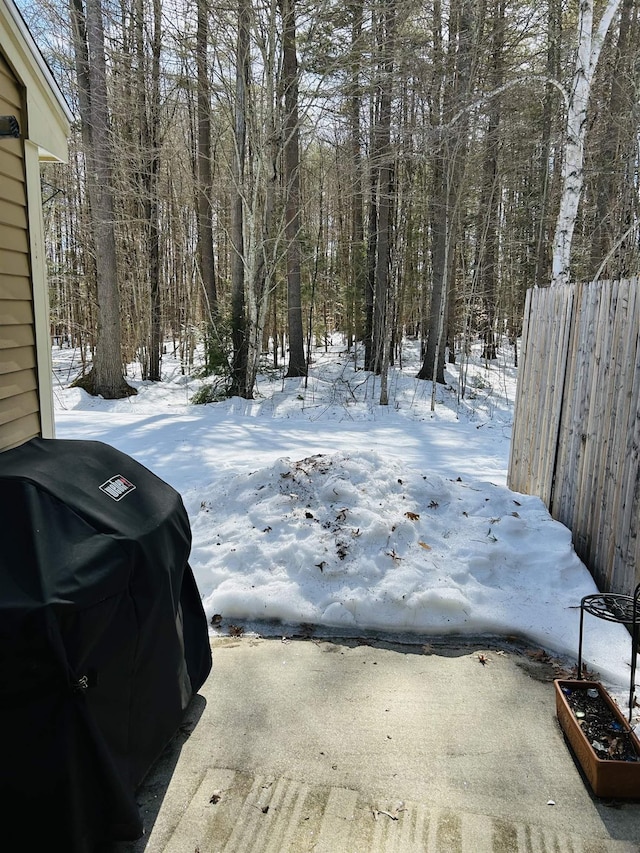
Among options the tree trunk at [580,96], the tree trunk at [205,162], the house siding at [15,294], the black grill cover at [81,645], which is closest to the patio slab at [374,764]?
the black grill cover at [81,645]

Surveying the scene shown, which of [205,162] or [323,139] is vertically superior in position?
[323,139]

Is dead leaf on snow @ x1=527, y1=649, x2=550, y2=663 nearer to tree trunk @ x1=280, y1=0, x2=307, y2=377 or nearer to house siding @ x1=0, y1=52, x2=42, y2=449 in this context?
house siding @ x1=0, y1=52, x2=42, y2=449

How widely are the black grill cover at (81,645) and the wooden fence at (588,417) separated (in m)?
2.55

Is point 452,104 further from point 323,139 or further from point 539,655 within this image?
Result: point 539,655

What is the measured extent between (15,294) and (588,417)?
3.47m

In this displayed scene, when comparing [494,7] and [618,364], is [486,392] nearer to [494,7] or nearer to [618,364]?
[494,7]

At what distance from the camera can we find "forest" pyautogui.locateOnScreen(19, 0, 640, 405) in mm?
9961

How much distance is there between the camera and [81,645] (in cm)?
158

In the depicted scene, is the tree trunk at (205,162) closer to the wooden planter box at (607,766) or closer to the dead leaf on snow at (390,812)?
the wooden planter box at (607,766)

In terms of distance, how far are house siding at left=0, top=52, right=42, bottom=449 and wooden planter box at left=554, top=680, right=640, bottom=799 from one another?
2827 mm

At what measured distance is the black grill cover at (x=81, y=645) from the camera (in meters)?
1.49

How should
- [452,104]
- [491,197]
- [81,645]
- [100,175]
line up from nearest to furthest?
[81,645] < [452,104] < [100,175] < [491,197]

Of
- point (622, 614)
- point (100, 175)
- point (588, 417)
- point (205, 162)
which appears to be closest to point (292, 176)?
point (205, 162)

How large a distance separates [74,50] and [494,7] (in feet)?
29.9
